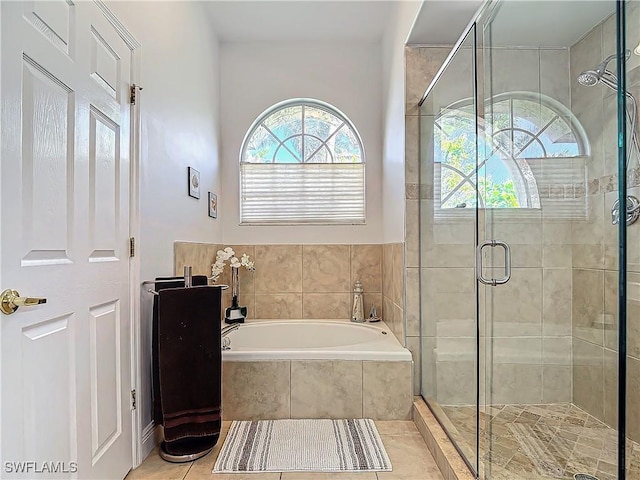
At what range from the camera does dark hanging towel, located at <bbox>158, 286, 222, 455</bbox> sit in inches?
74.0

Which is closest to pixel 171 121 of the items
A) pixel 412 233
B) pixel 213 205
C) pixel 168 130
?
pixel 168 130

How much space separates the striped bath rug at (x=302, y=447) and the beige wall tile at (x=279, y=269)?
4.15ft

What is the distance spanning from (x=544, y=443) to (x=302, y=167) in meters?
2.63

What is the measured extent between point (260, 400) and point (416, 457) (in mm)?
937

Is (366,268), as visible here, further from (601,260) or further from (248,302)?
(601,260)

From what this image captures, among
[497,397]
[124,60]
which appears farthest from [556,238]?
[124,60]

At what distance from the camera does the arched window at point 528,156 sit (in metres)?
1.92

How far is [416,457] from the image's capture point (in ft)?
6.68

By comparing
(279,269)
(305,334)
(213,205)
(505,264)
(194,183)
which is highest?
(194,183)

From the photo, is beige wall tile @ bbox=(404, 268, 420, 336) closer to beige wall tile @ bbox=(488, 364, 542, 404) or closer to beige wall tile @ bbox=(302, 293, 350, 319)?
beige wall tile @ bbox=(488, 364, 542, 404)

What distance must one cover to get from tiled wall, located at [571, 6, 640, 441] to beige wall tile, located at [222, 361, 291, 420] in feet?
5.00

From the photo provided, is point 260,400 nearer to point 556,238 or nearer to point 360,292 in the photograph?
point 360,292

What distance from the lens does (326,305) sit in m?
3.49

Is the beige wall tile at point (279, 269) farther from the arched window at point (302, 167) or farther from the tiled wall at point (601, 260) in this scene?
the tiled wall at point (601, 260)
